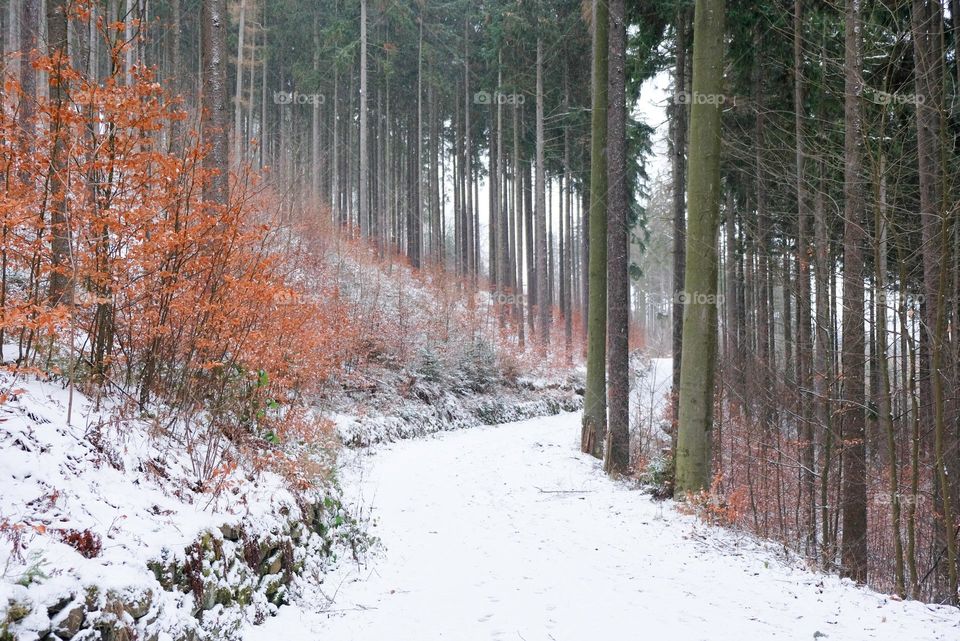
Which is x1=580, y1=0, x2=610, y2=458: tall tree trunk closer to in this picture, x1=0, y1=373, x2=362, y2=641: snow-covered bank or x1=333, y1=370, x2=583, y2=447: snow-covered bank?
x1=333, y1=370, x2=583, y2=447: snow-covered bank

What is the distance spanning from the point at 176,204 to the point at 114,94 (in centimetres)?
94

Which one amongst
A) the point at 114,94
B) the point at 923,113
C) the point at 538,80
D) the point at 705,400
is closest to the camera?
the point at 114,94

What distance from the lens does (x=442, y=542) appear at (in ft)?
19.3

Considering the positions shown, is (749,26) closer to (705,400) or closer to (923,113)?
(923,113)

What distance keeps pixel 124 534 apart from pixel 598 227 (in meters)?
8.88

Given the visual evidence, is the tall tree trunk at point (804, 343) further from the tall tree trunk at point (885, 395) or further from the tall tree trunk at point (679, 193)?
the tall tree trunk at point (679, 193)

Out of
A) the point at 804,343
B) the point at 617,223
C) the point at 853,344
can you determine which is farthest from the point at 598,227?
the point at 853,344

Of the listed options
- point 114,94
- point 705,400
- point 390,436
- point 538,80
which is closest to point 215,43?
point 114,94

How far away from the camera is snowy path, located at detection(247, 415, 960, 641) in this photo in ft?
12.8

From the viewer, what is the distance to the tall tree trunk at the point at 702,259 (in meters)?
7.00

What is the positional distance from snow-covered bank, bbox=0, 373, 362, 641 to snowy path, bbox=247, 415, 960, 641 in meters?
0.42

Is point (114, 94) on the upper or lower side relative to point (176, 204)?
upper

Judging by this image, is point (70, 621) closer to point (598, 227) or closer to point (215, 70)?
point (215, 70)

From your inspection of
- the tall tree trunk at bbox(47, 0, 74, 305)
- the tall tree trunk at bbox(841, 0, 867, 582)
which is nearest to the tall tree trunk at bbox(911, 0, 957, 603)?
the tall tree trunk at bbox(841, 0, 867, 582)
